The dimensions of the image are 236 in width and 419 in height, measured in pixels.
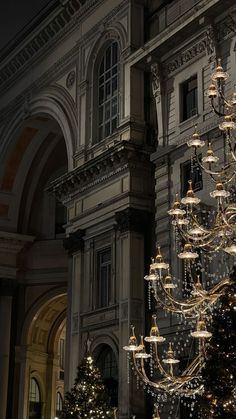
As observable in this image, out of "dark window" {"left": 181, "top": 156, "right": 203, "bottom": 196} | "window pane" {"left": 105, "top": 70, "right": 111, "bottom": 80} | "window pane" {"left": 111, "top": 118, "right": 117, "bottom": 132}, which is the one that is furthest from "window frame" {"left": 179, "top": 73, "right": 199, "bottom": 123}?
"window pane" {"left": 105, "top": 70, "right": 111, "bottom": 80}

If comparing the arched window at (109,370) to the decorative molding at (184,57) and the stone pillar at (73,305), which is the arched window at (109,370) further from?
the decorative molding at (184,57)

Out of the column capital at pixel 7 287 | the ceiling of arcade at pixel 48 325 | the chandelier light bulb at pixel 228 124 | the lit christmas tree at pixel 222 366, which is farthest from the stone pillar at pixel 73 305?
the lit christmas tree at pixel 222 366

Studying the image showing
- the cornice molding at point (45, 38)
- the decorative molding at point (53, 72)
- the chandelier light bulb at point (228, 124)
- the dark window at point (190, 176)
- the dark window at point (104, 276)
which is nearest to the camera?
the chandelier light bulb at point (228, 124)

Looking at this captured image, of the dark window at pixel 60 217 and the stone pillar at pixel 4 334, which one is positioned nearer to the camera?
the stone pillar at pixel 4 334

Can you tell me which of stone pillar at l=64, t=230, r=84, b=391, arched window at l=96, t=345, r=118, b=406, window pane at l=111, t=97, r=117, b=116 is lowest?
arched window at l=96, t=345, r=118, b=406

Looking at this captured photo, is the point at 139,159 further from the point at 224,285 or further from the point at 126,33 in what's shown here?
the point at 224,285

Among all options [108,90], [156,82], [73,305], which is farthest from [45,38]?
[73,305]

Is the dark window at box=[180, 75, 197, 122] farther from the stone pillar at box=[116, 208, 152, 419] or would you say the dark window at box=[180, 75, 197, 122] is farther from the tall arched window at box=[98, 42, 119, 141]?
the tall arched window at box=[98, 42, 119, 141]

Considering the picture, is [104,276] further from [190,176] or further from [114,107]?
[114,107]

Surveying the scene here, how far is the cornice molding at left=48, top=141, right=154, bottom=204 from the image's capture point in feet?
75.3

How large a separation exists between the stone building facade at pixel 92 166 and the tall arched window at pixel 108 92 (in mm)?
46

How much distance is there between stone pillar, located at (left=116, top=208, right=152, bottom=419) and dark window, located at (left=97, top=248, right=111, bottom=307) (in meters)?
0.98

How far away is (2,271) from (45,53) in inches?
343

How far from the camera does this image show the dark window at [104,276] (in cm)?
2372
